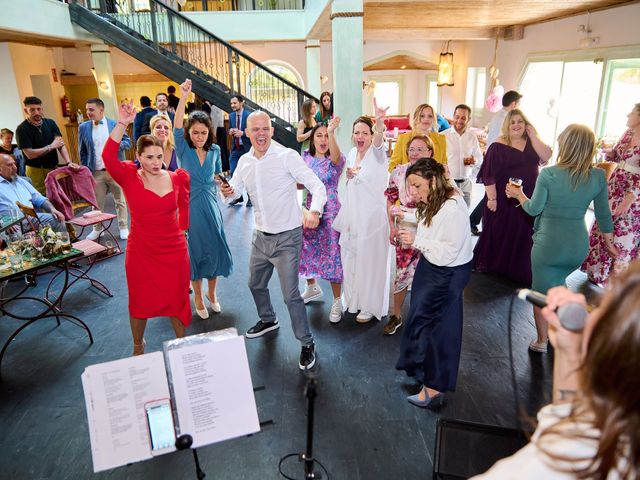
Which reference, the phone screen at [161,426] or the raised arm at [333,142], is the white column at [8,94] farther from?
the phone screen at [161,426]

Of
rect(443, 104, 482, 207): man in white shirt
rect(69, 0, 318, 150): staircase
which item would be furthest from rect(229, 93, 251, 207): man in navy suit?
rect(443, 104, 482, 207): man in white shirt

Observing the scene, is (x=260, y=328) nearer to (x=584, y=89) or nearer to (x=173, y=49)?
(x=173, y=49)

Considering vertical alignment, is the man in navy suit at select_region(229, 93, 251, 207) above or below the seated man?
above

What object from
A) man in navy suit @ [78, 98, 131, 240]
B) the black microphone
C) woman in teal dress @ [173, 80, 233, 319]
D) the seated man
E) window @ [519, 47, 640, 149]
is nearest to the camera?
the black microphone

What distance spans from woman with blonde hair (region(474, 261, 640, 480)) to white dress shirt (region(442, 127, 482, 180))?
15.0 feet

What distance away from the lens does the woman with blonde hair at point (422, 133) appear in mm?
3928

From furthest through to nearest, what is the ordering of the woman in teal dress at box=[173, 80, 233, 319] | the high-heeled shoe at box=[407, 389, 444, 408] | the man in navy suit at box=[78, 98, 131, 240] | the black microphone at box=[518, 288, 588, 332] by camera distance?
the man in navy suit at box=[78, 98, 131, 240]
the woman in teal dress at box=[173, 80, 233, 319]
the high-heeled shoe at box=[407, 389, 444, 408]
the black microphone at box=[518, 288, 588, 332]

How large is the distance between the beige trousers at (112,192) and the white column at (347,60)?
2.95 m

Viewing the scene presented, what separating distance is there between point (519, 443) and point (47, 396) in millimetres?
2809

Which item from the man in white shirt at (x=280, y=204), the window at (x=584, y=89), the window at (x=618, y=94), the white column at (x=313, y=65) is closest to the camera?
the man in white shirt at (x=280, y=204)

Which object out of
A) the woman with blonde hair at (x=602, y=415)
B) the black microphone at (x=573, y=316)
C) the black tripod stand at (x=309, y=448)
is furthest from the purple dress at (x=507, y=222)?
the woman with blonde hair at (x=602, y=415)

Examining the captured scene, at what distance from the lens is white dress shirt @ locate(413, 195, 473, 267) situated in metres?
2.48

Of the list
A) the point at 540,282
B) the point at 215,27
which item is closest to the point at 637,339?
the point at 540,282

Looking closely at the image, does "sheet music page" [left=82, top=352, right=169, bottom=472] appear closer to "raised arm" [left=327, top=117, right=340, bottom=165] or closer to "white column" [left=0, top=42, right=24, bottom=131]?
"raised arm" [left=327, top=117, right=340, bottom=165]
